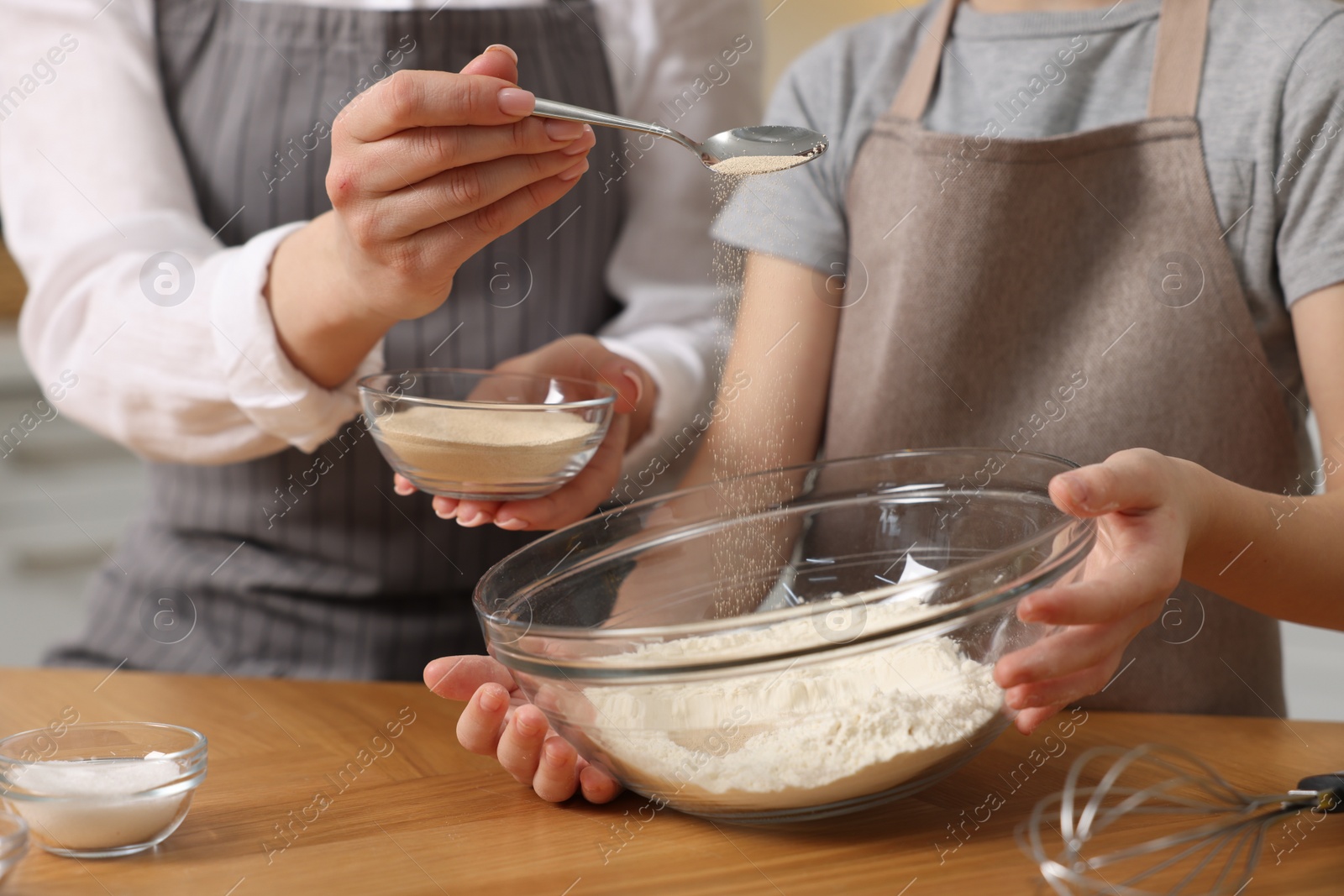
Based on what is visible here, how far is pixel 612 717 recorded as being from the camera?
A: 486 mm

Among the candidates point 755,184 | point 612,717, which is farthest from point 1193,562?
point 755,184

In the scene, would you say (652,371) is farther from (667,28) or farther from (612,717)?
(612,717)

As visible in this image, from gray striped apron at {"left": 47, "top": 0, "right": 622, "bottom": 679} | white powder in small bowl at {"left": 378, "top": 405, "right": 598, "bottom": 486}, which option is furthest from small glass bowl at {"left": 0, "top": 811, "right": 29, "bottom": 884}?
gray striped apron at {"left": 47, "top": 0, "right": 622, "bottom": 679}

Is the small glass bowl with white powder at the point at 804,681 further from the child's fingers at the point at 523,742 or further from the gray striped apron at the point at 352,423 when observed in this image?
the gray striped apron at the point at 352,423

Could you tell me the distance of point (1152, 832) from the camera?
503mm

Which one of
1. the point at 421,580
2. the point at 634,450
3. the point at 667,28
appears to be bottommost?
the point at 421,580

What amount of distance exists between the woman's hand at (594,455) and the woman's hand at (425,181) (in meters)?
0.13

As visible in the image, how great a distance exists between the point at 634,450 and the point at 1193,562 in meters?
0.49

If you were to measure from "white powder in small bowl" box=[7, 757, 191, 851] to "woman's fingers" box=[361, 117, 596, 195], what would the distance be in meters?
0.31

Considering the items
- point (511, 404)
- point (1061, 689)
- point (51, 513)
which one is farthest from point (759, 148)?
point (51, 513)

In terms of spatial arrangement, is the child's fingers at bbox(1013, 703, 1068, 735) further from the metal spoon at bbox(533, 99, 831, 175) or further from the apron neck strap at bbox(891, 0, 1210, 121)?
the apron neck strap at bbox(891, 0, 1210, 121)

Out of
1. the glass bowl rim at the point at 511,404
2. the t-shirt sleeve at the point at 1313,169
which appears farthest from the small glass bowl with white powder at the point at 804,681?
the t-shirt sleeve at the point at 1313,169

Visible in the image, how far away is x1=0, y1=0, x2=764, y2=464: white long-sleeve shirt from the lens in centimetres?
82

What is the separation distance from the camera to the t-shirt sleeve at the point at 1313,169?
0.75 metres
